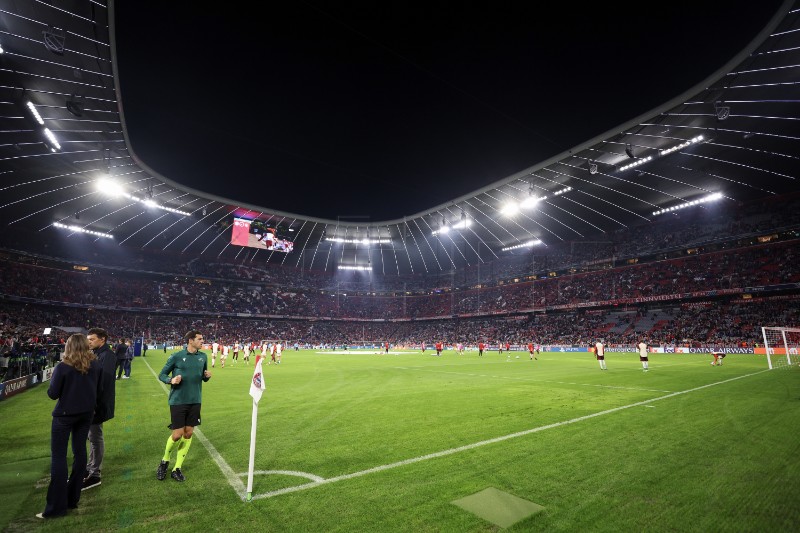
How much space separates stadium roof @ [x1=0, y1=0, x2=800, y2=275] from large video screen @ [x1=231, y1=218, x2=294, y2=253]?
5.10ft

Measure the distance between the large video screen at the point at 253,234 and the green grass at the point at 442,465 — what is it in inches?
1882

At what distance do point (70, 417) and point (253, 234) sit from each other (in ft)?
188

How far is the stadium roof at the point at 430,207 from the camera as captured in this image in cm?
1844

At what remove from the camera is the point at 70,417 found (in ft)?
14.0

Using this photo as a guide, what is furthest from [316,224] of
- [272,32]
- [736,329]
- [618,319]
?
[736,329]

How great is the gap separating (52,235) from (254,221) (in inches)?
1036

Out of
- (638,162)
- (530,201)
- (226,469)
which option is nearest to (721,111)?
(638,162)

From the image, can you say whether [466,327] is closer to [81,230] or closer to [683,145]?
[683,145]

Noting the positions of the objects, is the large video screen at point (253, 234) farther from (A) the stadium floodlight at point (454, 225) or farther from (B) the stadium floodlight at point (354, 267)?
(A) the stadium floodlight at point (454, 225)

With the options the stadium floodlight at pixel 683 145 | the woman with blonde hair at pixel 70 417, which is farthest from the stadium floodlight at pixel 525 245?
the woman with blonde hair at pixel 70 417

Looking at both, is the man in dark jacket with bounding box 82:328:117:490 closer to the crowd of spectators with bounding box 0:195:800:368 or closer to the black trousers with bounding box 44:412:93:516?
the black trousers with bounding box 44:412:93:516

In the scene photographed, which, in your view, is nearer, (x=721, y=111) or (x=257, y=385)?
(x=257, y=385)

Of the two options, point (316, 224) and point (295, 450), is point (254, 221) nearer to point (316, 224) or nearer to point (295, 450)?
point (316, 224)

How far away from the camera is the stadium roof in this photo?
18.4m
